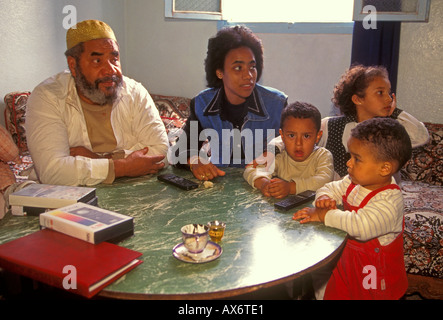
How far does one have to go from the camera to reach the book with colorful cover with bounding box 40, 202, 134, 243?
48.1 inches

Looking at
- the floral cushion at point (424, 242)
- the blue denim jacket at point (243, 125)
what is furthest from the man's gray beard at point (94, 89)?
the floral cushion at point (424, 242)

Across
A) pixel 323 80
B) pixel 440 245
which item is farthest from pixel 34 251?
pixel 323 80

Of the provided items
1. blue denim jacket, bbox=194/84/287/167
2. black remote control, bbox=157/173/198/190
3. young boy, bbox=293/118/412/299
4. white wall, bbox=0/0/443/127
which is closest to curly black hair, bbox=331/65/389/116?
blue denim jacket, bbox=194/84/287/167

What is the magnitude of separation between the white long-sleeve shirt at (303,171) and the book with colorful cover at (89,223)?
77 centimetres

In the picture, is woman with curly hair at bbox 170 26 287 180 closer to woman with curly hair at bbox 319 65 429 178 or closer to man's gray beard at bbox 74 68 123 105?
woman with curly hair at bbox 319 65 429 178

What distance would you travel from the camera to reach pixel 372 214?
1464 mm

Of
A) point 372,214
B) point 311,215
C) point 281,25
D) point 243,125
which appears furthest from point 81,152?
point 281,25

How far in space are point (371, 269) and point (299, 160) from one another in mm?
659

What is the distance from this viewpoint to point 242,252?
127 cm

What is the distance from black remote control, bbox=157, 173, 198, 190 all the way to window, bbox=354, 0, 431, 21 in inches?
103

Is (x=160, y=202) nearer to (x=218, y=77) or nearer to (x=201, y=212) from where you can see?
(x=201, y=212)

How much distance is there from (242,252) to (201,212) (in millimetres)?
364

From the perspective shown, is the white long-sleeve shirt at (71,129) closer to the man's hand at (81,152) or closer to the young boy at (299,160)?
the man's hand at (81,152)
